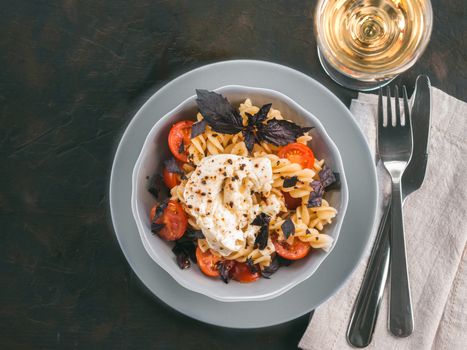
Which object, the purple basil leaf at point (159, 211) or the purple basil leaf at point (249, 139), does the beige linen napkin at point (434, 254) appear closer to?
the purple basil leaf at point (249, 139)

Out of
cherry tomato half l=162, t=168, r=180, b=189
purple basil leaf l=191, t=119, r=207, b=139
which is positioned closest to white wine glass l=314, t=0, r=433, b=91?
purple basil leaf l=191, t=119, r=207, b=139

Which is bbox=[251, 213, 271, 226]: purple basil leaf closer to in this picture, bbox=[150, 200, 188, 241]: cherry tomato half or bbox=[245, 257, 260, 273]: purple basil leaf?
bbox=[245, 257, 260, 273]: purple basil leaf

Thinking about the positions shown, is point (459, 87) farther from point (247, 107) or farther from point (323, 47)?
point (247, 107)

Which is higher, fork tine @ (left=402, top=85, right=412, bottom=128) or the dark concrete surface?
fork tine @ (left=402, top=85, right=412, bottom=128)

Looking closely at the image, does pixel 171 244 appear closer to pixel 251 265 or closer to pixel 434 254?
pixel 251 265

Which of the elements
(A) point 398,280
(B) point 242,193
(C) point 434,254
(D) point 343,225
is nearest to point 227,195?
(B) point 242,193
